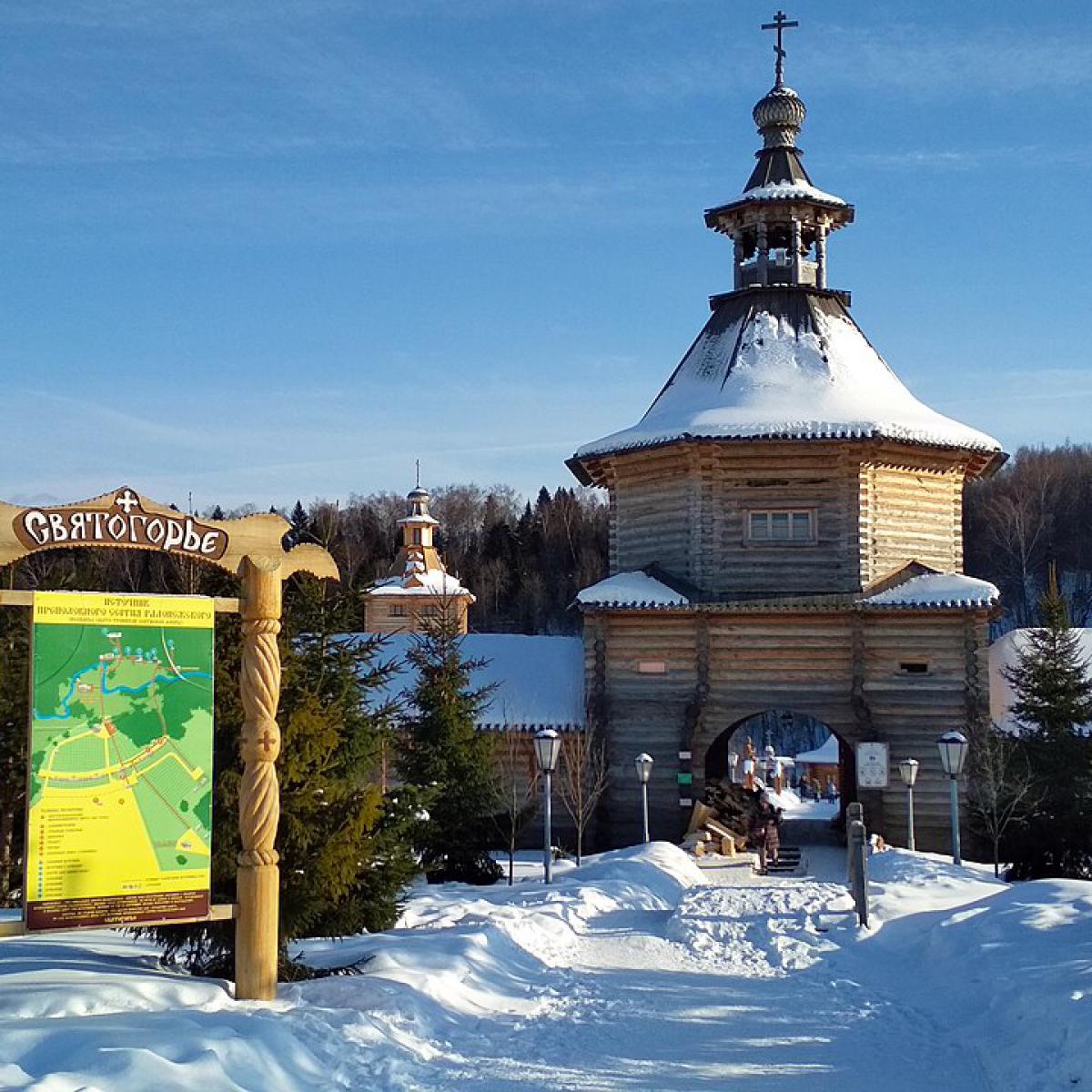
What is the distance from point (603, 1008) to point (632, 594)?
48.2 ft

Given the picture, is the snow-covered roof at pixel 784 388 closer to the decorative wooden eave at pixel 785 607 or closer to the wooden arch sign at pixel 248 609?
the decorative wooden eave at pixel 785 607

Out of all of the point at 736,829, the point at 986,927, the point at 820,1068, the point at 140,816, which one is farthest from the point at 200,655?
the point at 736,829

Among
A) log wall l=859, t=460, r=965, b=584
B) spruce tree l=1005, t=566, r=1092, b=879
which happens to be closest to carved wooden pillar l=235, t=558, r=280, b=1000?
spruce tree l=1005, t=566, r=1092, b=879

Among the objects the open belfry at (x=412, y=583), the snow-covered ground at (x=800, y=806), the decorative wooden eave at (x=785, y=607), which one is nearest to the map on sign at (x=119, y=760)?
the decorative wooden eave at (x=785, y=607)

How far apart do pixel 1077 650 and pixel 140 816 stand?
24286mm

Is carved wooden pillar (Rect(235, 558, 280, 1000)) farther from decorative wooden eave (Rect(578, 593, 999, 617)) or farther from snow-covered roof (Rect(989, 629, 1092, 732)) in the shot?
snow-covered roof (Rect(989, 629, 1092, 732))

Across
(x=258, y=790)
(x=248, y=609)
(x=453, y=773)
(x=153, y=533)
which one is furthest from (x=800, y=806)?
(x=153, y=533)

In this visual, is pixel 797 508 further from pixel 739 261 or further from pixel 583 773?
pixel 739 261

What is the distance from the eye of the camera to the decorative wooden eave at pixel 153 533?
8.84m

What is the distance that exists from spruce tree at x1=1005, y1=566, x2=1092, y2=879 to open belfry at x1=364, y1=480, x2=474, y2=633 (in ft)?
86.3

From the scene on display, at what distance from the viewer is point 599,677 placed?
82.4 feet

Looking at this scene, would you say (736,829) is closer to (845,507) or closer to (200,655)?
(845,507)

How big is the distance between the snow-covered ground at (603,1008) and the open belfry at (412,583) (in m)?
34.7

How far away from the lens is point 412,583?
172ft
